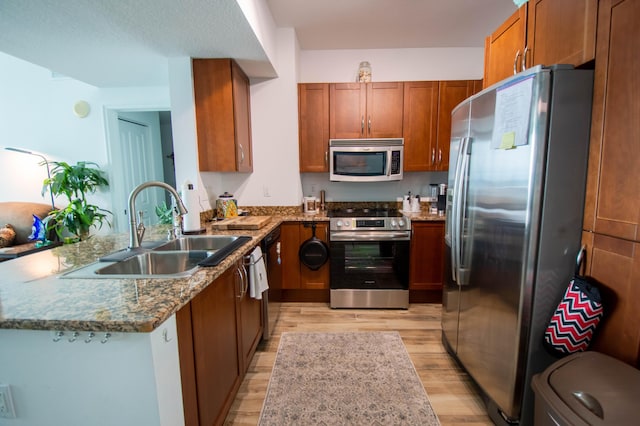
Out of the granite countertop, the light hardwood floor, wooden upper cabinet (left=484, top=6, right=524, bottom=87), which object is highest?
wooden upper cabinet (left=484, top=6, right=524, bottom=87)

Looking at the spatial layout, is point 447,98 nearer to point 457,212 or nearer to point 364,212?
point 364,212

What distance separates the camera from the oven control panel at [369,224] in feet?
9.07

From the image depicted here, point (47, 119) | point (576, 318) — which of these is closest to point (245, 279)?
point (576, 318)

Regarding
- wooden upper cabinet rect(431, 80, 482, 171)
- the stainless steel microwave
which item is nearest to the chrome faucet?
the stainless steel microwave

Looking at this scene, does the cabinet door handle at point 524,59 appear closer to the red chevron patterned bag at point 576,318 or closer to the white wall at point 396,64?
the red chevron patterned bag at point 576,318

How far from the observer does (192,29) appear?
187 cm

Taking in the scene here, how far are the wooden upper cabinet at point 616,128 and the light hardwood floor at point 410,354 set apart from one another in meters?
1.21

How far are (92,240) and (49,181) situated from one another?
1.77m

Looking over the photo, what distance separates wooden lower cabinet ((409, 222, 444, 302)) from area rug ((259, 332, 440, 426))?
754 mm

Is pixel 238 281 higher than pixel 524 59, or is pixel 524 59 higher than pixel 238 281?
pixel 524 59

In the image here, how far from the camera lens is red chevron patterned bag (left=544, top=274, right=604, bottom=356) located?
111 cm

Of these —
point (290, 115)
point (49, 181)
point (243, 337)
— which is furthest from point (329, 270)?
point (49, 181)

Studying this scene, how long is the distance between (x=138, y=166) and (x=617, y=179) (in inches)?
170

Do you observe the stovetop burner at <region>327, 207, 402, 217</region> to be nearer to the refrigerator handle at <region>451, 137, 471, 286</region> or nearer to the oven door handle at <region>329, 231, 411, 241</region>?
the oven door handle at <region>329, 231, 411, 241</region>
